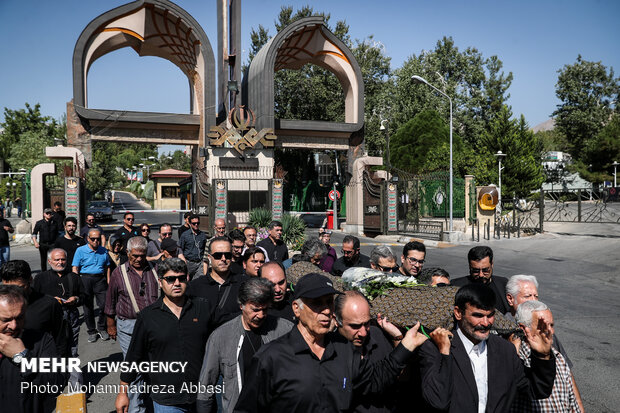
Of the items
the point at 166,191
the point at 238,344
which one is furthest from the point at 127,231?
the point at 166,191

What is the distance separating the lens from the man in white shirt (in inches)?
112

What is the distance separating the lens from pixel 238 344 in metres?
3.39

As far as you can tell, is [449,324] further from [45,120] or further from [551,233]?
[45,120]

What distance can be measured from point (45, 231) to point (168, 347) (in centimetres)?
903

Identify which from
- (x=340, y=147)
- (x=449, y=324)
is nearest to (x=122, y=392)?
(x=449, y=324)

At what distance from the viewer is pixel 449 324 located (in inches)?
124

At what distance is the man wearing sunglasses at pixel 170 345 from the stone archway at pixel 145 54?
21.9 meters

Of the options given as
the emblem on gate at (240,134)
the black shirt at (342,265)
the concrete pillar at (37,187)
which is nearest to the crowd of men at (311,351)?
the black shirt at (342,265)

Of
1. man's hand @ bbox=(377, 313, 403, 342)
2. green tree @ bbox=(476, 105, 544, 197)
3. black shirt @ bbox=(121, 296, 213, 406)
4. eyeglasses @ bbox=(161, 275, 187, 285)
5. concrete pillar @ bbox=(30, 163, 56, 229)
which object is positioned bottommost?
black shirt @ bbox=(121, 296, 213, 406)

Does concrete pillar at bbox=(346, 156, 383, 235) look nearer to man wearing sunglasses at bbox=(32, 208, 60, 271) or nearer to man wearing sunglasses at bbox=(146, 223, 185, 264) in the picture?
man wearing sunglasses at bbox=(32, 208, 60, 271)

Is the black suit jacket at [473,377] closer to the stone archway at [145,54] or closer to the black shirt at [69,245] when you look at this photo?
the black shirt at [69,245]

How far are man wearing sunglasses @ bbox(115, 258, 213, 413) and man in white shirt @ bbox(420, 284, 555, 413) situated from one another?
1925mm

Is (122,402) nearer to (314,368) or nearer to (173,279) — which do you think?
(173,279)

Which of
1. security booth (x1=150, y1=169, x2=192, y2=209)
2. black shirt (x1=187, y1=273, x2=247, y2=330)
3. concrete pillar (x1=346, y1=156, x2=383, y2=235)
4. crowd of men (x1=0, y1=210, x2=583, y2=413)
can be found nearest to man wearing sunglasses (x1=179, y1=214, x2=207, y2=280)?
black shirt (x1=187, y1=273, x2=247, y2=330)
